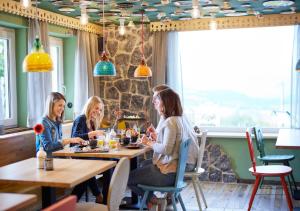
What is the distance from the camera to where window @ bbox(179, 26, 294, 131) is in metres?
6.47

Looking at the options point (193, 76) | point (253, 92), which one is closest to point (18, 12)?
point (193, 76)

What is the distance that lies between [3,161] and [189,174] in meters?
1.92

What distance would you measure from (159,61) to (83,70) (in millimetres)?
1138

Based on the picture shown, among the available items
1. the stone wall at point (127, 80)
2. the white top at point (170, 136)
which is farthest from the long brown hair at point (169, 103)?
the stone wall at point (127, 80)

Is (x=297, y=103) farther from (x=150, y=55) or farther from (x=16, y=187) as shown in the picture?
(x=16, y=187)

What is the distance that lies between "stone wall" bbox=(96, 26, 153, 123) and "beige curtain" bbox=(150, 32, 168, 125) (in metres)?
0.13

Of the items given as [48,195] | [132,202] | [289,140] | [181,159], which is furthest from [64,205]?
[289,140]

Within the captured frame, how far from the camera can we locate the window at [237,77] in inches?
255

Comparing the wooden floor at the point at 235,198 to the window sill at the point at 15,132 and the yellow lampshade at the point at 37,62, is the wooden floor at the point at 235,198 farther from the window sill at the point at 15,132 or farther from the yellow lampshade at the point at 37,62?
the yellow lampshade at the point at 37,62

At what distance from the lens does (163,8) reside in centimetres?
561

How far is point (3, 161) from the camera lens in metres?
4.43

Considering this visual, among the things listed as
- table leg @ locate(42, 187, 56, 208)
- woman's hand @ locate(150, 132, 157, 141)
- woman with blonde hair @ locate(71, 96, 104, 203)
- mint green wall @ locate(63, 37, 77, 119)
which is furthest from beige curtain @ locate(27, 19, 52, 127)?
table leg @ locate(42, 187, 56, 208)

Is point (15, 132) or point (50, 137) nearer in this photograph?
point (50, 137)

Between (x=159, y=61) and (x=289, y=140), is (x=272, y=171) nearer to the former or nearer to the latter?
(x=289, y=140)
